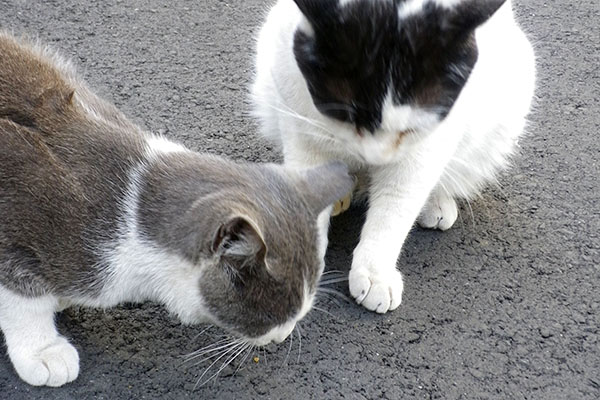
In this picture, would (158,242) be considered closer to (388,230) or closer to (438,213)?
(388,230)

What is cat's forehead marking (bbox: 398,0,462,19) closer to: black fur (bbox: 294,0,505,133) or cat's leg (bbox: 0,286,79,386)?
black fur (bbox: 294,0,505,133)

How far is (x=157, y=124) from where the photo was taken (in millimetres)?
3229

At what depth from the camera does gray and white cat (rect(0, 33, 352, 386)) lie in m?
1.98

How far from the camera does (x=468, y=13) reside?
205 cm

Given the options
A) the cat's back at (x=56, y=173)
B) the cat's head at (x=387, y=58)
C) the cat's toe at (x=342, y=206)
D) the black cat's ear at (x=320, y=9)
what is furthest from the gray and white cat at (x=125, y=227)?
the cat's toe at (x=342, y=206)

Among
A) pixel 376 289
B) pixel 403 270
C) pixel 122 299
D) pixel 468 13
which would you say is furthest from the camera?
pixel 403 270

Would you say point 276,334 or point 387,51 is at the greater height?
point 387,51

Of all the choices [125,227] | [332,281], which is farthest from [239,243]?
[332,281]

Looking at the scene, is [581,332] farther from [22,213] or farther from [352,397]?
[22,213]

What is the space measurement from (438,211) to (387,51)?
96 cm

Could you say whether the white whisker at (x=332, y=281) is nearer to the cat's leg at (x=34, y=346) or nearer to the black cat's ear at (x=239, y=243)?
the black cat's ear at (x=239, y=243)

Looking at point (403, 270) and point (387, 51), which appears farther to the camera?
point (403, 270)

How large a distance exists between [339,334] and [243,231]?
84 cm

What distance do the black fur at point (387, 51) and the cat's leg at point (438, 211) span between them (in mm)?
774
